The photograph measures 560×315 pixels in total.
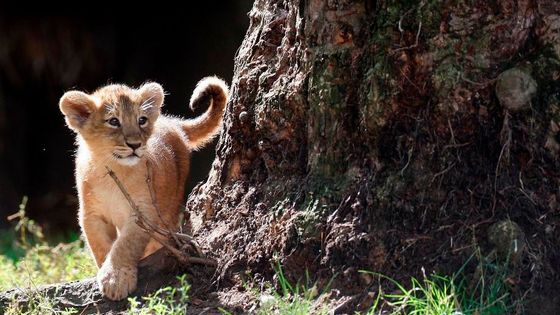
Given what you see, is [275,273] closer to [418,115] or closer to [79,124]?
[418,115]

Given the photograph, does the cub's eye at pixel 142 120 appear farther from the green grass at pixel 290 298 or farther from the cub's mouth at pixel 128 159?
the green grass at pixel 290 298

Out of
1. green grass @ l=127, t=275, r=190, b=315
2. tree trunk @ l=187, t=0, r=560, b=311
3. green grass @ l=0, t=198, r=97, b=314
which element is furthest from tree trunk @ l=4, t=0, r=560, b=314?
green grass @ l=0, t=198, r=97, b=314

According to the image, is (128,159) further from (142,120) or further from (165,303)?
(165,303)

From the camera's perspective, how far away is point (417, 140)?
4.20 meters

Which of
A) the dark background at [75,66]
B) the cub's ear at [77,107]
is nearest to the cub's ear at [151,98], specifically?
the cub's ear at [77,107]

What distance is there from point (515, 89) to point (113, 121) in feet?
7.77

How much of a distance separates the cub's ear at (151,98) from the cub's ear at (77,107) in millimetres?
300

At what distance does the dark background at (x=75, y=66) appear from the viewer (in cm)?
1016

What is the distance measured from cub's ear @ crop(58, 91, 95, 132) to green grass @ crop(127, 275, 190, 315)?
4.22 feet

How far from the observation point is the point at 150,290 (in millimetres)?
4766

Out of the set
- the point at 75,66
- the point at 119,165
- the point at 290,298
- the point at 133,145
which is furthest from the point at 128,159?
the point at 75,66

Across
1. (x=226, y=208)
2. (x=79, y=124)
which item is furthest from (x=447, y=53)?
(x=79, y=124)

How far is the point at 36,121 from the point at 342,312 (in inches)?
294

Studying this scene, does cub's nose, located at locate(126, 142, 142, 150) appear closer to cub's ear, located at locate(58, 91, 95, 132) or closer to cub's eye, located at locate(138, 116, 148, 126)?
cub's eye, located at locate(138, 116, 148, 126)
